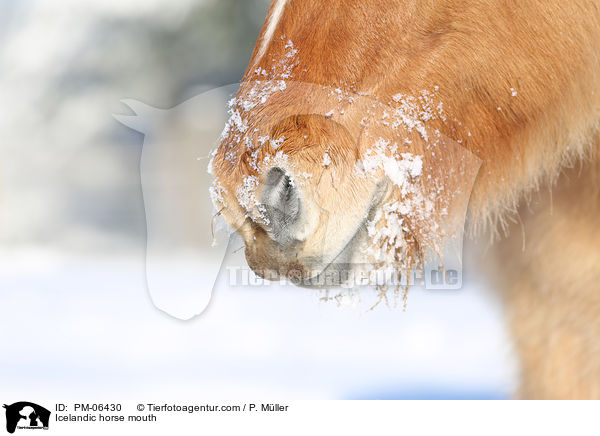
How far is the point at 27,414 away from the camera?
84 cm

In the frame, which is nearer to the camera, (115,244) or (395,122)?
(395,122)

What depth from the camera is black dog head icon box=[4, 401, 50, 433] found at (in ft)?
2.71

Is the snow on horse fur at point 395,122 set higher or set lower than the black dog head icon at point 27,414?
higher

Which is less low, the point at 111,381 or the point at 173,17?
the point at 173,17

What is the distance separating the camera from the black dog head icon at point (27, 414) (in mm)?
827

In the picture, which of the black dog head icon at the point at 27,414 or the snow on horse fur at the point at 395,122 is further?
the black dog head icon at the point at 27,414

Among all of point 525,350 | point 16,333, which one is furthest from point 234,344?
point 525,350

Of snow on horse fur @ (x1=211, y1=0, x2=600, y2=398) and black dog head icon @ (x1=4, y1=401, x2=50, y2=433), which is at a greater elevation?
snow on horse fur @ (x1=211, y1=0, x2=600, y2=398)

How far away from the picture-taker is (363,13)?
0.67 metres

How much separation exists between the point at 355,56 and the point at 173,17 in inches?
26.7

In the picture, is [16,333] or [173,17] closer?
[16,333]

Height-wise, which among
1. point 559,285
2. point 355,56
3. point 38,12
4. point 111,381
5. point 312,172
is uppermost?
point 38,12

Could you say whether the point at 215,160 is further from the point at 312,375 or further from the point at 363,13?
the point at 312,375

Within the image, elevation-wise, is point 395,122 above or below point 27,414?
above
